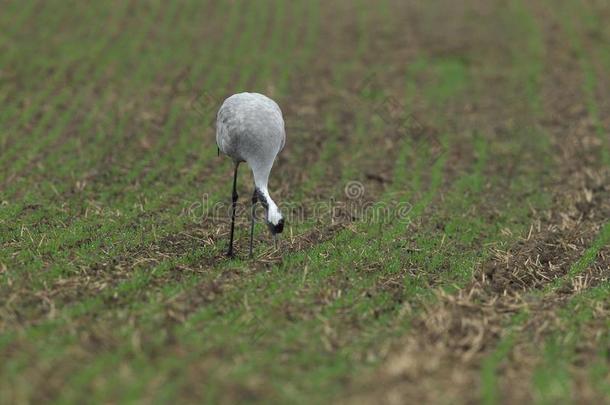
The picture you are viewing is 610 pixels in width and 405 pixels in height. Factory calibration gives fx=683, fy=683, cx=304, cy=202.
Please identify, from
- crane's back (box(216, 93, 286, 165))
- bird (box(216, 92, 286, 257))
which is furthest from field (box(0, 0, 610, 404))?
crane's back (box(216, 93, 286, 165))

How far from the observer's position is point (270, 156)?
9719 millimetres

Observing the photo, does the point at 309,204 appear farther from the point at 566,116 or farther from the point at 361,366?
the point at 566,116

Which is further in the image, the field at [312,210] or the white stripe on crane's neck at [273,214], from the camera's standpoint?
the white stripe on crane's neck at [273,214]

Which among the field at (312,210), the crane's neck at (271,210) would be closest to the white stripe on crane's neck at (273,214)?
the crane's neck at (271,210)

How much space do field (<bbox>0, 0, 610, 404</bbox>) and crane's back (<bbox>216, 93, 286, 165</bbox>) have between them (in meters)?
1.49

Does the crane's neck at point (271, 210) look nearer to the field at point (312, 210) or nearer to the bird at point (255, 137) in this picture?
the bird at point (255, 137)

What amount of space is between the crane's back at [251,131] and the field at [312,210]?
1.49 metres

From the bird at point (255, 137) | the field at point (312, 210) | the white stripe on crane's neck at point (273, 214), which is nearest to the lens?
the field at point (312, 210)

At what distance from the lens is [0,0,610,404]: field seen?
661 centimetres

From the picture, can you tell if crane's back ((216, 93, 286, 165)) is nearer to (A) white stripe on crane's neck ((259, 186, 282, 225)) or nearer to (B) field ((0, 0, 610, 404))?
(A) white stripe on crane's neck ((259, 186, 282, 225))

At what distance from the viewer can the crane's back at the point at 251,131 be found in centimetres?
962

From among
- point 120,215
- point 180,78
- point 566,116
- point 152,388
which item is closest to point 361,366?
point 152,388

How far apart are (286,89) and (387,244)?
985cm

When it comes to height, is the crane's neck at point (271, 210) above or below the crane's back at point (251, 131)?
below
